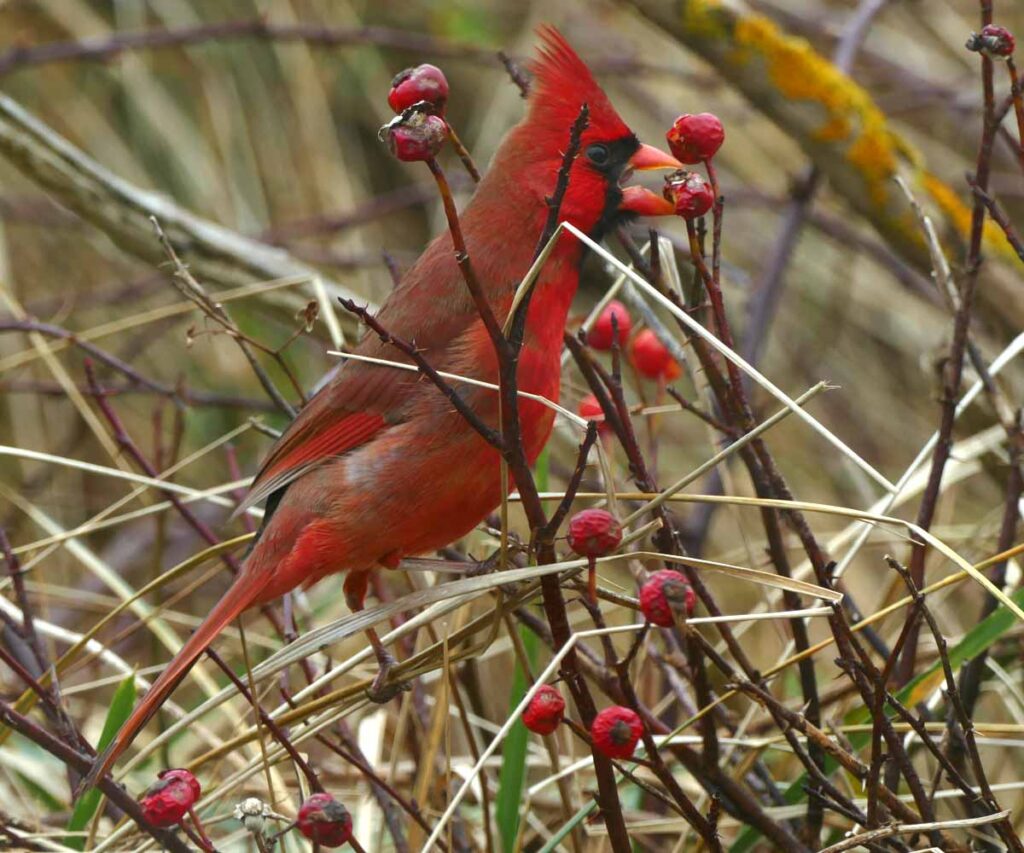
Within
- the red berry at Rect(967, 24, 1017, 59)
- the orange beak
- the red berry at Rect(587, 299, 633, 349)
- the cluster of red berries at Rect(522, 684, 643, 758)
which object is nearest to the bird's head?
the orange beak

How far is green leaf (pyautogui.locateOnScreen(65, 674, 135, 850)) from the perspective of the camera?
1.65 m

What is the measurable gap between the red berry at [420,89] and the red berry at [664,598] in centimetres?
45

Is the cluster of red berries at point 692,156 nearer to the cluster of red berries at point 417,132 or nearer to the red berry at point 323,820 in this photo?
the cluster of red berries at point 417,132

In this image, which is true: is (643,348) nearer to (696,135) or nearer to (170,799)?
(696,135)

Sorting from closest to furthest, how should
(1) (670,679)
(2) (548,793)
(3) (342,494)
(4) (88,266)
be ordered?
(1) (670,679), (3) (342,494), (2) (548,793), (4) (88,266)

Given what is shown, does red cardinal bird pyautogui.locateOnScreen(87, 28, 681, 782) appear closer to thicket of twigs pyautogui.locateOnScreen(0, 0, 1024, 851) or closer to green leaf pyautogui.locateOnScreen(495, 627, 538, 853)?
thicket of twigs pyautogui.locateOnScreen(0, 0, 1024, 851)

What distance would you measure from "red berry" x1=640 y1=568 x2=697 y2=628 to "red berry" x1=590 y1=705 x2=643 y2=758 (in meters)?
0.10

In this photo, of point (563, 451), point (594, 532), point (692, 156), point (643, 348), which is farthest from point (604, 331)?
point (563, 451)

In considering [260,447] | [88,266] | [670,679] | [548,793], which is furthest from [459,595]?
[88,266]

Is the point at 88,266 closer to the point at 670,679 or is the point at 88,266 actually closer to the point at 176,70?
the point at 176,70

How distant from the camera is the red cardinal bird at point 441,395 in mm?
1818

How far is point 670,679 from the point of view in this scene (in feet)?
5.93

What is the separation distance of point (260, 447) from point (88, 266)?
82 centimetres

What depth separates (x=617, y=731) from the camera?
122 centimetres
